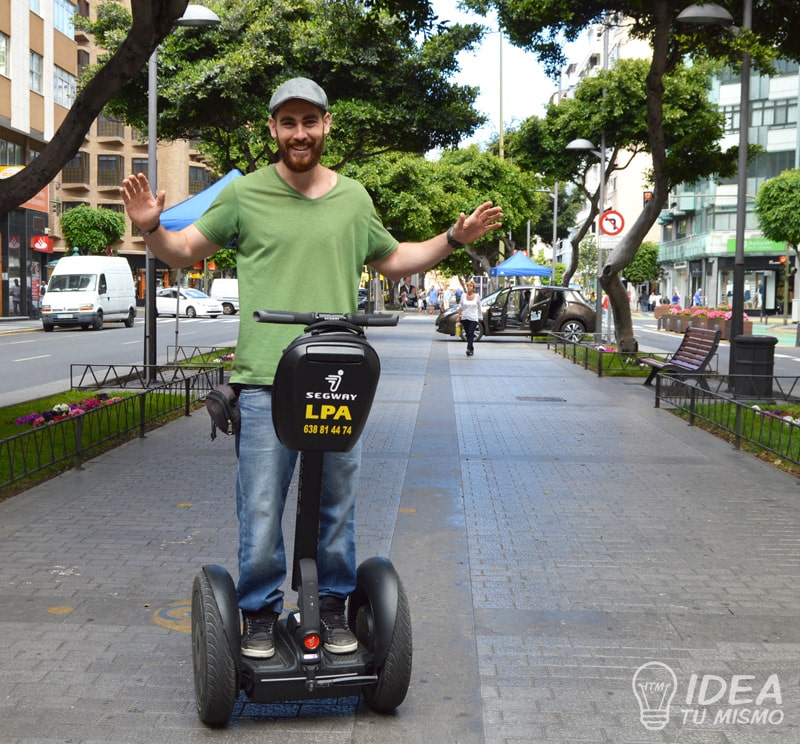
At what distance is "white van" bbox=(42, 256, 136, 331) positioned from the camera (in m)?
35.3

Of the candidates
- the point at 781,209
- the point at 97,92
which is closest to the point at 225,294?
the point at 781,209

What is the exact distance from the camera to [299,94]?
3.76 metres

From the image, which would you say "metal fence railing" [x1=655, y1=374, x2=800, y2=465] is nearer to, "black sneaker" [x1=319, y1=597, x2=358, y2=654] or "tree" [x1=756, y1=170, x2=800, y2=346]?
"black sneaker" [x1=319, y1=597, x2=358, y2=654]

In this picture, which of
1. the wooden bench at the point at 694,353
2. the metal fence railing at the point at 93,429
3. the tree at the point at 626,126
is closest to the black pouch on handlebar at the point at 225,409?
the metal fence railing at the point at 93,429

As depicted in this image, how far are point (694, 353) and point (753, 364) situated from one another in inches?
55.0

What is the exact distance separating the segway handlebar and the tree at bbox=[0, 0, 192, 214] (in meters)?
6.18

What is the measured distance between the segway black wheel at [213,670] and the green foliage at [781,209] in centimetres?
3491

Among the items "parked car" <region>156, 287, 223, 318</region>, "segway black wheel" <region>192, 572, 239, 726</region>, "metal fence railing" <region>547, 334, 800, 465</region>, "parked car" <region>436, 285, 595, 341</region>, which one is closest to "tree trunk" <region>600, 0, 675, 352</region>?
"metal fence railing" <region>547, 334, 800, 465</region>

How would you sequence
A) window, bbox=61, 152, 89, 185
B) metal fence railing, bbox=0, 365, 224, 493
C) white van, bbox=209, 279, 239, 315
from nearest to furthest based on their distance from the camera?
metal fence railing, bbox=0, 365, 224, 493 → white van, bbox=209, 279, 239, 315 → window, bbox=61, 152, 89, 185

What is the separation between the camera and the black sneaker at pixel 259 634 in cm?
368

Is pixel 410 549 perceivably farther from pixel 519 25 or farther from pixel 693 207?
pixel 693 207

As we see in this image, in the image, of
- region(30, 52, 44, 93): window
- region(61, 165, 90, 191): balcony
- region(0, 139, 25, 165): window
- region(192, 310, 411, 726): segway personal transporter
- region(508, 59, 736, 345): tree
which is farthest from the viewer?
region(61, 165, 90, 191): balcony

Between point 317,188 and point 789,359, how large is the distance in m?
22.4

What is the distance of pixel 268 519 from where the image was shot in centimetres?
380
